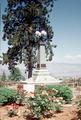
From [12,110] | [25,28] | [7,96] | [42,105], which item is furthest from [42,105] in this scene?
[25,28]

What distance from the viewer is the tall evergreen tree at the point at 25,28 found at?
37.3 m

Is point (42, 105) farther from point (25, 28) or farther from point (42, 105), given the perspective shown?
point (25, 28)

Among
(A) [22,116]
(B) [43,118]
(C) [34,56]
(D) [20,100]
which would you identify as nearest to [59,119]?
(B) [43,118]

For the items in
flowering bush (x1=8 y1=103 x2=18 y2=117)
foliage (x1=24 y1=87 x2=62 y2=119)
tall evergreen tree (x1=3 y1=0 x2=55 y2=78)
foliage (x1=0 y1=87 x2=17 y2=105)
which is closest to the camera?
foliage (x1=24 y1=87 x2=62 y2=119)

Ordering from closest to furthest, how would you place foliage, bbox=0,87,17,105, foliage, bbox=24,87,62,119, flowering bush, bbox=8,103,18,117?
foliage, bbox=24,87,62,119 < flowering bush, bbox=8,103,18,117 < foliage, bbox=0,87,17,105

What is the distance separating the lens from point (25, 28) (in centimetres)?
3769

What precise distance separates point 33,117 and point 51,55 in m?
25.9

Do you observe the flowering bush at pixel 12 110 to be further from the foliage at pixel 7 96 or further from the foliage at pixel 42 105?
the foliage at pixel 7 96

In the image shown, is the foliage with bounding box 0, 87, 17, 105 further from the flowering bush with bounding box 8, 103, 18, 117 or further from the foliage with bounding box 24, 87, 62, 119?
the foliage with bounding box 24, 87, 62, 119

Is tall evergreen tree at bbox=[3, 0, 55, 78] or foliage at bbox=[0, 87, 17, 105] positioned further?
tall evergreen tree at bbox=[3, 0, 55, 78]

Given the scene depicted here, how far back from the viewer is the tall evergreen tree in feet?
122

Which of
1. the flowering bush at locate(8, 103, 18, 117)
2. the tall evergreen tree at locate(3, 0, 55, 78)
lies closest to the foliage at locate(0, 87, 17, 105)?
the flowering bush at locate(8, 103, 18, 117)

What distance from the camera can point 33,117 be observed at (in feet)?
43.8

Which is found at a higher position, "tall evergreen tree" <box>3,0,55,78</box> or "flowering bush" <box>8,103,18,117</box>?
"tall evergreen tree" <box>3,0,55,78</box>
